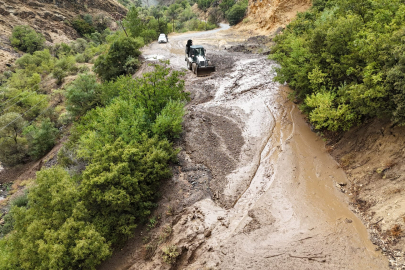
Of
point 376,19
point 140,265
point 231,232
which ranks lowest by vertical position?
point 140,265

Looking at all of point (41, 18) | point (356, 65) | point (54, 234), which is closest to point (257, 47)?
point (356, 65)

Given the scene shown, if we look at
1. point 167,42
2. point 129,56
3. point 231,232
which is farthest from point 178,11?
point 231,232

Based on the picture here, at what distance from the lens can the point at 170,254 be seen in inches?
351

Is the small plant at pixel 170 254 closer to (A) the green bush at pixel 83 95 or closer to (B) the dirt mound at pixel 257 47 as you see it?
(A) the green bush at pixel 83 95

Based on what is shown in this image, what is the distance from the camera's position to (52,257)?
798cm

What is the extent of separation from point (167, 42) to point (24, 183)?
32738 mm

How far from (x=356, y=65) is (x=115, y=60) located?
93.5 ft

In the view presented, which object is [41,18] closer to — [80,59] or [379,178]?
[80,59]

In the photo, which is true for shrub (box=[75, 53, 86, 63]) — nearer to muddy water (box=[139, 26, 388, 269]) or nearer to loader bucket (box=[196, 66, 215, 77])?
loader bucket (box=[196, 66, 215, 77])

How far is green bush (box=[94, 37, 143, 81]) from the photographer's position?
1166 inches

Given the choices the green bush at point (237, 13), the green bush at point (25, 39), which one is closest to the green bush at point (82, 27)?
the green bush at point (25, 39)

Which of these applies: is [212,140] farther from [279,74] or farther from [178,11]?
[178,11]

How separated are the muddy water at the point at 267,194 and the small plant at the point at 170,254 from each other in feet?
1.57

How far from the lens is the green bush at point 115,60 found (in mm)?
29625
